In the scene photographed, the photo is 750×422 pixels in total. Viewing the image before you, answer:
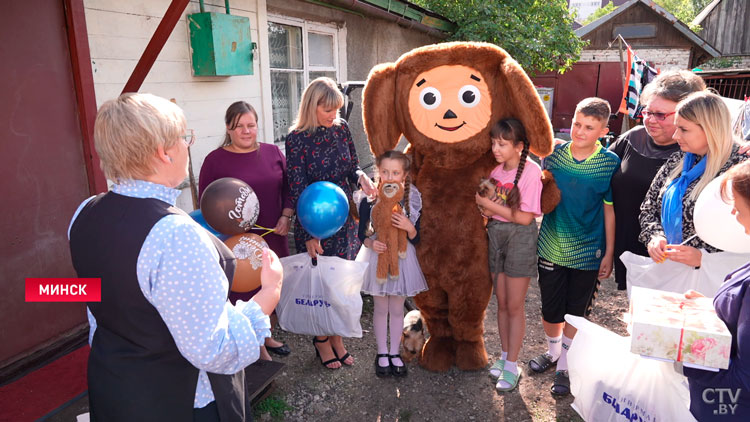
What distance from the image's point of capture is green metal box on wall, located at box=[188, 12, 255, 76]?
411cm

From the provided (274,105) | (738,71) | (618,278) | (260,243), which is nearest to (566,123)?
(738,71)

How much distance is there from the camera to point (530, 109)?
278 cm

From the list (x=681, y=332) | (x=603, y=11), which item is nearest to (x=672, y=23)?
(x=681, y=332)

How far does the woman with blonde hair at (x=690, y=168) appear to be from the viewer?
214 cm

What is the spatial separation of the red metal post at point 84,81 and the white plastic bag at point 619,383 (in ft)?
9.81

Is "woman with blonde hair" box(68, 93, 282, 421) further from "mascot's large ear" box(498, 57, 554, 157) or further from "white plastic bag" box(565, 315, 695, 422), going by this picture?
"mascot's large ear" box(498, 57, 554, 157)

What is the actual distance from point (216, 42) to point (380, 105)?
77.3 inches

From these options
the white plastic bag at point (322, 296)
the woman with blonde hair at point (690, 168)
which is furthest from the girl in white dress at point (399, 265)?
the woman with blonde hair at point (690, 168)

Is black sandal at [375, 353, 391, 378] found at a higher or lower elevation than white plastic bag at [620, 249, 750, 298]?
lower

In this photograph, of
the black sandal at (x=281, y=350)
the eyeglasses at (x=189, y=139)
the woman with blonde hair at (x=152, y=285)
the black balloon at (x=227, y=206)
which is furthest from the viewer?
the black sandal at (x=281, y=350)

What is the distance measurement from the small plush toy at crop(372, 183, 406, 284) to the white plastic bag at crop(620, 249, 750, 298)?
1237 mm

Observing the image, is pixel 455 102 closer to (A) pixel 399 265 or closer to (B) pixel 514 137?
(B) pixel 514 137

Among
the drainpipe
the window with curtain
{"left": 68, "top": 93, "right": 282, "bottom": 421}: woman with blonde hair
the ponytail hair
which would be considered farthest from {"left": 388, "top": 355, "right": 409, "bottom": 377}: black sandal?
the drainpipe

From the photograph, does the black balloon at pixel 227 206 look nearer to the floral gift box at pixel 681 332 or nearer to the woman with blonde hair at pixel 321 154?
the woman with blonde hair at pixel 321 154
